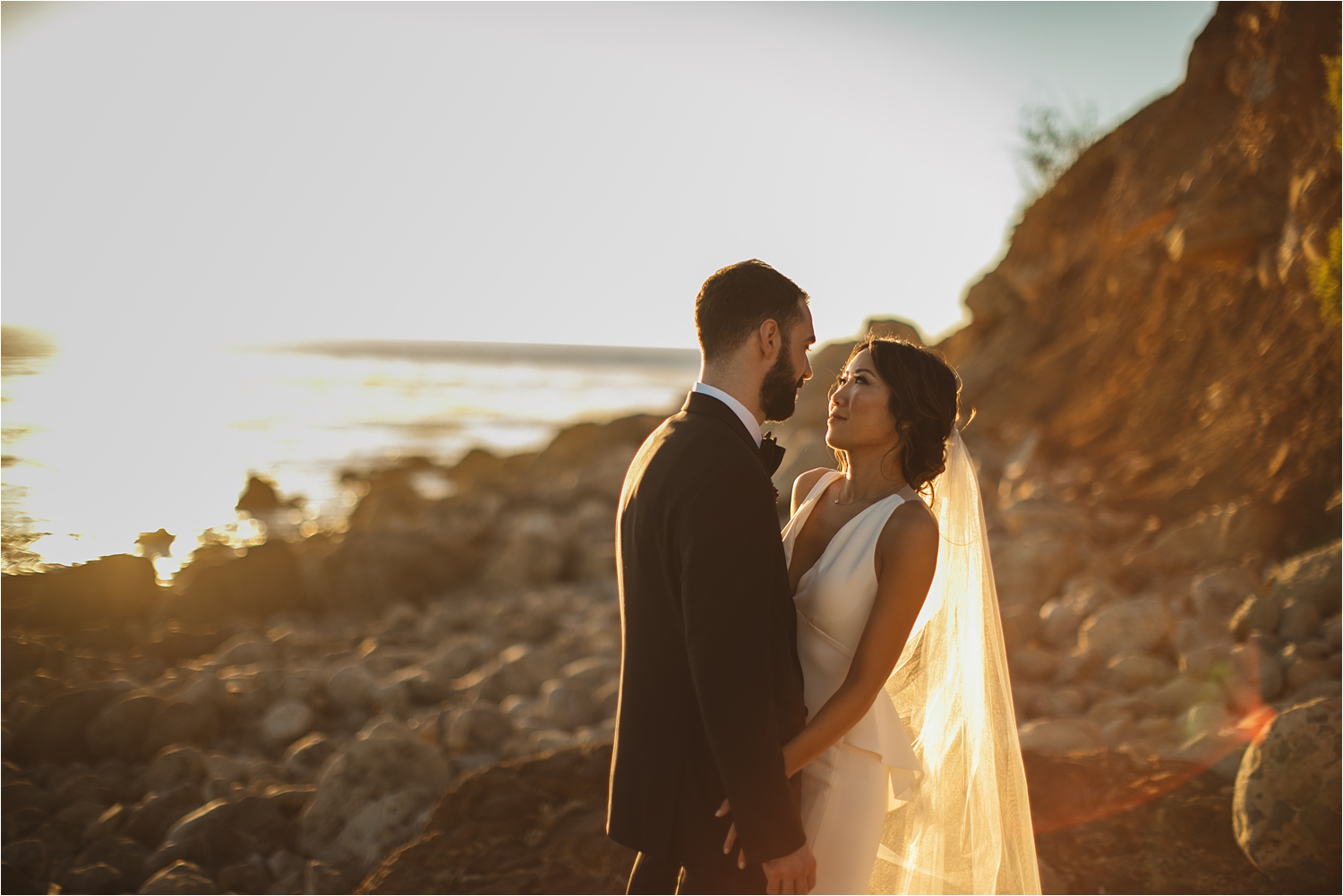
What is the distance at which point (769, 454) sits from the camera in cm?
247

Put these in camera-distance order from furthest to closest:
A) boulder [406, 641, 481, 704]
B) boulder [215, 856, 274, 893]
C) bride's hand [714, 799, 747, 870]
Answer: boulder [406, 641, 481, 704] → boulder [215, 856, 274, 893] → bride's hand [714, 799, 747, 870]

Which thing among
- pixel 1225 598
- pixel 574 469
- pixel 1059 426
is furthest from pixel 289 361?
pixel 1225 598

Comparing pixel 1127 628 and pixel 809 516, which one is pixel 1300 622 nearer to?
pixel 1127 628

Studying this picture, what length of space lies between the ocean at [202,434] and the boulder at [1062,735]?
6.20 m

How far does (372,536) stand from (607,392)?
146 feet

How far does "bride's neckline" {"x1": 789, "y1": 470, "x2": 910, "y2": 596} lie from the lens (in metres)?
2.87

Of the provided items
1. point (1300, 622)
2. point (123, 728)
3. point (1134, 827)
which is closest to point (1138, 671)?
point (1300, 622)

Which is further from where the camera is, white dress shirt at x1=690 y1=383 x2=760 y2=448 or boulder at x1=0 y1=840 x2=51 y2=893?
boulder at x1=0 y1=840 x2=51 y2=893

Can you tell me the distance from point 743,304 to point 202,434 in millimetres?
10506

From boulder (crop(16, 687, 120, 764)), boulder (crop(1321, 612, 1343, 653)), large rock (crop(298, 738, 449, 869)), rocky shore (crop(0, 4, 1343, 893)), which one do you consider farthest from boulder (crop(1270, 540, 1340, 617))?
boulder (crop(16, 687, 120, 764))

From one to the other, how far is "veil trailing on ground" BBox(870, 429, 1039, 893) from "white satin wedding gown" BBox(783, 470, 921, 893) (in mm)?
416

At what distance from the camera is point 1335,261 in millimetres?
6922

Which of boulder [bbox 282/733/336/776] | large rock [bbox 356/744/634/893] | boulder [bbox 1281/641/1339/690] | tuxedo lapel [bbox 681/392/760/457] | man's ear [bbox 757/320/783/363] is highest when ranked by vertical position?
man's ear [bbox 757/320/783/363]

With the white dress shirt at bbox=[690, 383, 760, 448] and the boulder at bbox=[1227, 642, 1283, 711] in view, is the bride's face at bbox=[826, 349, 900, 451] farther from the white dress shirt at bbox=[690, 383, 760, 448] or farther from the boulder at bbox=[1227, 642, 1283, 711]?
the boulder at bbox=[1227, 642, 1283, 711]
